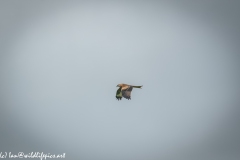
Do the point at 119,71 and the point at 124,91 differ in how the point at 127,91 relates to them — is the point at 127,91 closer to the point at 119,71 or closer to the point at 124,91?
the point at 124,91

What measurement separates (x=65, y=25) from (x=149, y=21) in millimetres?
541

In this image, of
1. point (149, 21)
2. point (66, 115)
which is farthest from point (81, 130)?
point (149, 21)

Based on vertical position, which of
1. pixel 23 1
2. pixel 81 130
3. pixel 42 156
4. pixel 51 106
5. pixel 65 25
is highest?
pixel 23 1

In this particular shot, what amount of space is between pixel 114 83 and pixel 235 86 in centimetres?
78

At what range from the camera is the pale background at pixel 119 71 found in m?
1.98

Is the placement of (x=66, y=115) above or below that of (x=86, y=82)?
below

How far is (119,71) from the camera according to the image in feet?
6.56

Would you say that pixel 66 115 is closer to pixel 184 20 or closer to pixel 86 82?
pixel 86 82

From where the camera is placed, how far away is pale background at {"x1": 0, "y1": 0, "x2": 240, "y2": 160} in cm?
198

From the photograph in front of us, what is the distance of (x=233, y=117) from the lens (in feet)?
6.55

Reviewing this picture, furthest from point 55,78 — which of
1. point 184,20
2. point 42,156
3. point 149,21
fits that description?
point 184,20

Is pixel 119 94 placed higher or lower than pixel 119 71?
lower

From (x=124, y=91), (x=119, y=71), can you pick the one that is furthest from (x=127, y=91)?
(x=119, y=71)

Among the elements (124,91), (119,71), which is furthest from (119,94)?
(119,71)
